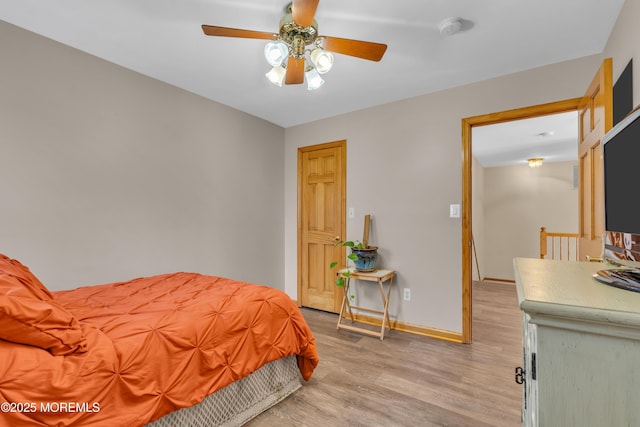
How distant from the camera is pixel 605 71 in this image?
1712 millimetres

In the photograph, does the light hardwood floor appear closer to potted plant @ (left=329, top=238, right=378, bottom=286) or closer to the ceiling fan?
potted plant @ (left=329, top=238, right=378, bottom=286)

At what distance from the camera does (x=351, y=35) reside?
6.85 ft

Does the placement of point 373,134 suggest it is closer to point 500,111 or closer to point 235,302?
point 500,111

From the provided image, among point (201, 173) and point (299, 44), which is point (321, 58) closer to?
point (299, 44)

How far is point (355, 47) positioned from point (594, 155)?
1.64m

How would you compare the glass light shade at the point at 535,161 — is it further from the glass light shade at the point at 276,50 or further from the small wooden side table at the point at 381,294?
the glass light shade at the point at 276,50

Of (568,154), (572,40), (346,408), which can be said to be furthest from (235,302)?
(568,154)

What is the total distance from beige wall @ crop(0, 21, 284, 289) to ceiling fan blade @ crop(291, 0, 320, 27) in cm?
186

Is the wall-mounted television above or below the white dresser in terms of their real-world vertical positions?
above

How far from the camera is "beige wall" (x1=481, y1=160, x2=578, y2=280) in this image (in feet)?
19.3

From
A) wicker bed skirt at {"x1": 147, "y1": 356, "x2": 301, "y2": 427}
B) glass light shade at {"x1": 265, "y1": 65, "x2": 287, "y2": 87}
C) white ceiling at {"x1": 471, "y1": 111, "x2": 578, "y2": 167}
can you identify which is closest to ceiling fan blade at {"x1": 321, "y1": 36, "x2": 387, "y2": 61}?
glass light shade at {"x1": 265, "y1": 65, "x2": 287, "y2": 87}

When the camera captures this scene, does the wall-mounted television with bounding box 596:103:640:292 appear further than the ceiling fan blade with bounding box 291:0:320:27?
No

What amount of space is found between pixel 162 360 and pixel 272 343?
66 centimetres

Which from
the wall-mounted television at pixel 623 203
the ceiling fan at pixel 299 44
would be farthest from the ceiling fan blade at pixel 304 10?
the wall-mounted television at pixel 623 203
